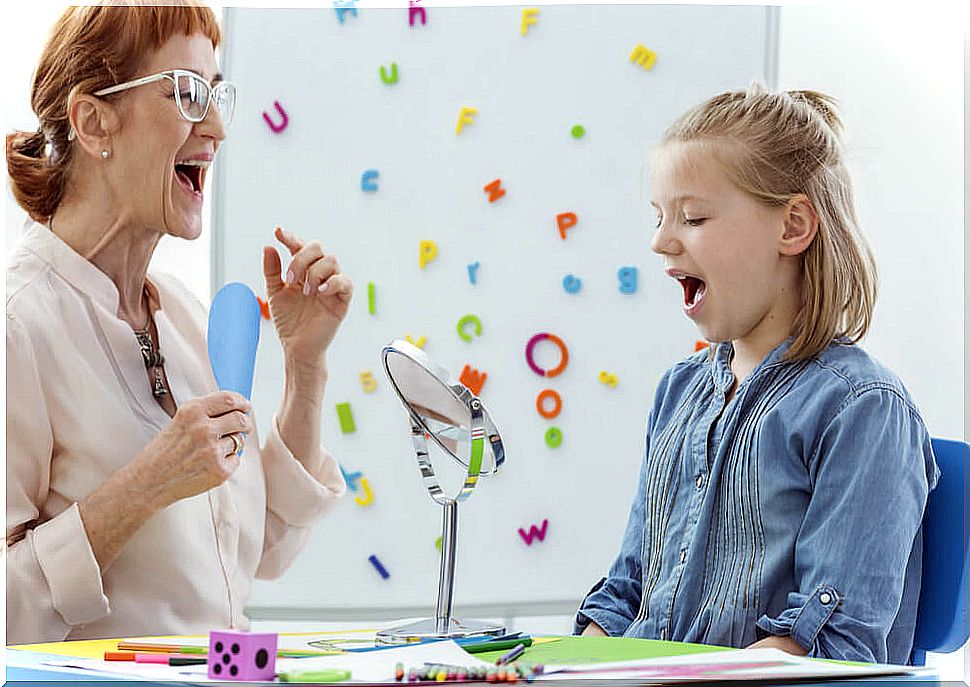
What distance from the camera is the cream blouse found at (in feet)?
2.88

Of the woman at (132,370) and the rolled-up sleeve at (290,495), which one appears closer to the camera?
→ the woman at (132,370)

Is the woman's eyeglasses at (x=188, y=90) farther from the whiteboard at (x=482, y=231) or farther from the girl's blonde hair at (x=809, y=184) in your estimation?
the girl's blonde hair at (x=809, y=184)

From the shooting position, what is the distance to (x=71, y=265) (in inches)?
37.3

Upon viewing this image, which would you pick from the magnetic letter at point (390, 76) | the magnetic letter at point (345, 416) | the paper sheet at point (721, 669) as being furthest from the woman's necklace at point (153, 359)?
the paper sheet at point (721, 669)

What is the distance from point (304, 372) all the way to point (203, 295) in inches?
5.6

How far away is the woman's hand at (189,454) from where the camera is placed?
879mm

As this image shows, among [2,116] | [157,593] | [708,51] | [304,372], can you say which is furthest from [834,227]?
[2,116]

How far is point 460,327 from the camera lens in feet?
3.76

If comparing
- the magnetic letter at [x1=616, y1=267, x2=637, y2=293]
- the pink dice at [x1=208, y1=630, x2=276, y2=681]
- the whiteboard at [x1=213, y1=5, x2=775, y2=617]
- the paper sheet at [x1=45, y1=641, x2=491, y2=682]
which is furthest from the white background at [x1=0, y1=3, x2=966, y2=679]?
the pink dice at [x1=208, y1=630, x2=276, y2=681]

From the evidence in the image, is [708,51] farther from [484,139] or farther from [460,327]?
[460,327]

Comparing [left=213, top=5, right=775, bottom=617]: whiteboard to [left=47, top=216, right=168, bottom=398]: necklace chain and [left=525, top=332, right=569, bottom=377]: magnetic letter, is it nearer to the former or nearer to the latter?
[left=525, top=332, right=569, bottom=377]: magnetic letter

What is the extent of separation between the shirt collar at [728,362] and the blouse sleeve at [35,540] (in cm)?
48

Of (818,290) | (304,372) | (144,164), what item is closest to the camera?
(818,290)

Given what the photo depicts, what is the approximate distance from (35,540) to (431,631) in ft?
1.03
